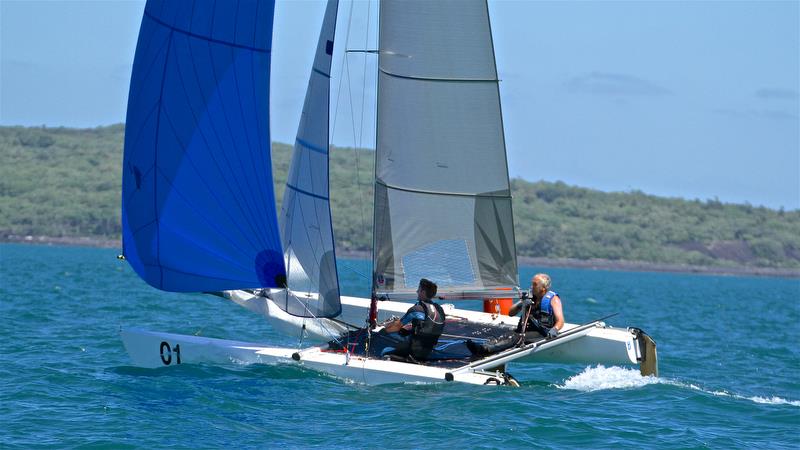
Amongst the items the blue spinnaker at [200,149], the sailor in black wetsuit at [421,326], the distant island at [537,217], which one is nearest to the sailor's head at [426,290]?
the sailor in black wetsuit at [421,326]

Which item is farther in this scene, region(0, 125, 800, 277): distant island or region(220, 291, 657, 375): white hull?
region(0, 125, 800, 277): distant island

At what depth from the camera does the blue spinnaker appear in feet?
→ 44.2

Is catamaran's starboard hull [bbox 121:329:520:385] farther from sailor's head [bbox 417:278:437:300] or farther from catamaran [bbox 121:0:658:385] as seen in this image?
sailor's head [bbox 417:278:437:300]

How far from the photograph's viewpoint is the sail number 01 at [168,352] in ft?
46.4

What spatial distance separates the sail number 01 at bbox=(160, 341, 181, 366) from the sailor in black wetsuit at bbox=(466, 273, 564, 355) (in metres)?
3.35

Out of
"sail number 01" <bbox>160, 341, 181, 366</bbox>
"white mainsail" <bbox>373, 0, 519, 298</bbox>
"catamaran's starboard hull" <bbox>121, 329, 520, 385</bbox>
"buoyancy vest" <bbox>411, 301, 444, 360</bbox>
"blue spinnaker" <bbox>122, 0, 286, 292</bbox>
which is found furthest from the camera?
"sail number 01" <bbox>160, 341, 181, 366</bbox>

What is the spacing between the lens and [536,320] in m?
14.1

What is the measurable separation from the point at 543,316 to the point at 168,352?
437 cm

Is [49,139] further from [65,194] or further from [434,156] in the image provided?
[434,156]

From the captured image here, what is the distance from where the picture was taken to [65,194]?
114m

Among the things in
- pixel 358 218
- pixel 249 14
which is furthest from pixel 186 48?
pixel 358 218

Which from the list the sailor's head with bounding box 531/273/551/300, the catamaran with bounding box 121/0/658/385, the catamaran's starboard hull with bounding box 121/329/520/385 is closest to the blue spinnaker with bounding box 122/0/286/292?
the catamaran with bounding box 121/0/658/385

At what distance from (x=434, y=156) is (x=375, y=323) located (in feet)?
6.88

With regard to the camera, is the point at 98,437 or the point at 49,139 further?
the point at 49,139
